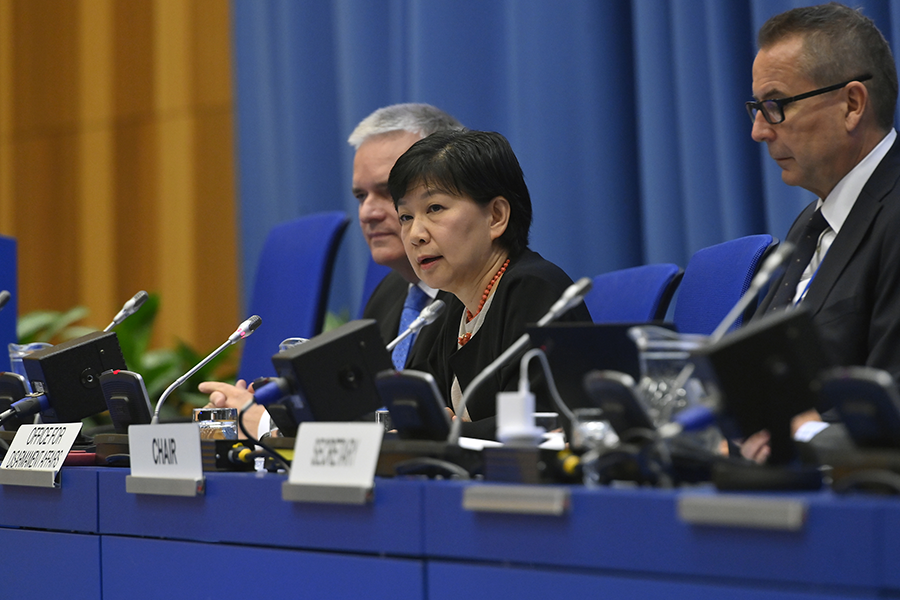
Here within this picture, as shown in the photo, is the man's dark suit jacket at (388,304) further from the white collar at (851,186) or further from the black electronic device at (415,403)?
the black electronic device at (415,403)

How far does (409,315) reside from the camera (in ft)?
7.39

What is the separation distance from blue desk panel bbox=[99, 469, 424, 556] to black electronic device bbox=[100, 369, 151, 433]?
12 centimetres

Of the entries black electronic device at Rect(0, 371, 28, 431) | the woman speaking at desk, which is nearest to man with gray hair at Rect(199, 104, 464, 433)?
the woman speaking at desk

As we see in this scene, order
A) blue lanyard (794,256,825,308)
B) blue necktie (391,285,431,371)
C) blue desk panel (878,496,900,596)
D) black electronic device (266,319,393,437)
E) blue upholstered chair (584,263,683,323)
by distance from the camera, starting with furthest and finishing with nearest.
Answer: blue necktie (391,285,431,371), blue upholstered chair (584,263,683,323), blue lanyard (794,256,825,308), black electronic device (266,319,393,437), blue desk panel (878,496,900,596)

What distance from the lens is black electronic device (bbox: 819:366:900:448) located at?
0.79m

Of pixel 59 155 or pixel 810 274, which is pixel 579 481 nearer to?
pixel 810 274

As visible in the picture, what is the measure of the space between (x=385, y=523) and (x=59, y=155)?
4440 mm

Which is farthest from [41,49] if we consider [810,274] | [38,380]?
[810,274]

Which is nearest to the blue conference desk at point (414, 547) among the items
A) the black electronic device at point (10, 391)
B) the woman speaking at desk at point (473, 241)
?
the black electronic device at point (10, 391)

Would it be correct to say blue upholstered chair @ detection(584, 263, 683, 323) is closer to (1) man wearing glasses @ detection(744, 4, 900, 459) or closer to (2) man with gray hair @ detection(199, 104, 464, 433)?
(1) man wearing glasses @ detection(744, 4, 900, 459)

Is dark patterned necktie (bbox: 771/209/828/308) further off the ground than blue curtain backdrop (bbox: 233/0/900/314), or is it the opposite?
blue curtain backdrop (bbox: 233/0/900/314)

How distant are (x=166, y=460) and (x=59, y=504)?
270mm

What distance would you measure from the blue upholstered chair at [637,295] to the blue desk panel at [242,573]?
951 millimetres

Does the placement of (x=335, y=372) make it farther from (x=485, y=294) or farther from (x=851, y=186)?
(x=851, y=186)
